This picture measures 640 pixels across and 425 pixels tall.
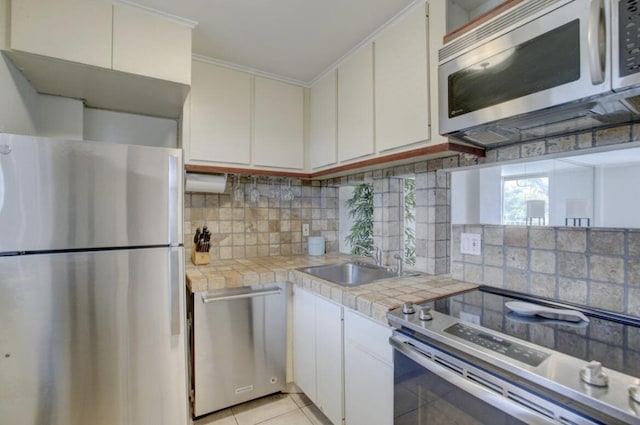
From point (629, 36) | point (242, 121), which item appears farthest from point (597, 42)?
point (242, 121)

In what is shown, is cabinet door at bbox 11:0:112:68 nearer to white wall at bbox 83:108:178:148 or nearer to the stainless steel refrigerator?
the stainless steel refrigerator

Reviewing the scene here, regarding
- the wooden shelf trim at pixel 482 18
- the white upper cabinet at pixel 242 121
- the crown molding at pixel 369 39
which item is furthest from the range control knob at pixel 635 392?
the white upper cabinet at pixel 242 121

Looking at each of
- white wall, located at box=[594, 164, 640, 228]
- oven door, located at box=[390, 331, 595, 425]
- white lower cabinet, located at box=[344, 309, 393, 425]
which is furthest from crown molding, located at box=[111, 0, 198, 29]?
white wall, located at box=[594, 164, 640, 228]

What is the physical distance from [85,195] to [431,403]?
1589 mm

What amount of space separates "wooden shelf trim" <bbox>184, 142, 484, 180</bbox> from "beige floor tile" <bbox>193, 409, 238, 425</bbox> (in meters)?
1.54

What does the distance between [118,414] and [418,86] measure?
6.84 feet

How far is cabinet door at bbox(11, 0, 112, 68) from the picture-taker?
1277 mm

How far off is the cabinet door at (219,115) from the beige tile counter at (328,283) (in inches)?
29.9

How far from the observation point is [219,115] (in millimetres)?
2006

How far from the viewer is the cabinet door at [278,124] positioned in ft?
7.07

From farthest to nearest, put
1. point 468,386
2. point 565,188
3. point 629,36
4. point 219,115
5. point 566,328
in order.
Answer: point 219,115, point 565,188, point 566,328, point 468,386, point 629,36

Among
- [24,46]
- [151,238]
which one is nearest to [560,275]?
[151,238]

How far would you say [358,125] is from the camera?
1.84 m

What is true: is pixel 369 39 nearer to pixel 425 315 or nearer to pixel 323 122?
pixel 323 122
